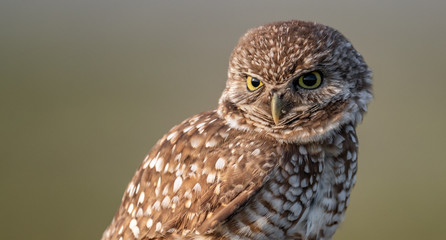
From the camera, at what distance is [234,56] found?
2.09m

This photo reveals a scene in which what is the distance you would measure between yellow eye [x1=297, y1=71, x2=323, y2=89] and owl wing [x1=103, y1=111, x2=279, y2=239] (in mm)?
271

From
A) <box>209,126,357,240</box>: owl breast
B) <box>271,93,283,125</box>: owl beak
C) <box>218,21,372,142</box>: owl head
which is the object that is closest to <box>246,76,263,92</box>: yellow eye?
<box>218,21,372,142</box>: owl head

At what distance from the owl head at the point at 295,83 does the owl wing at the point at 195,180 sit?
0.10 metres

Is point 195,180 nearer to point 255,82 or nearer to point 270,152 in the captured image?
point 270,152

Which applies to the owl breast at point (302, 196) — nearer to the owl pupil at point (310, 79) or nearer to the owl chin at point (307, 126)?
the owl chin at point (307, 126)

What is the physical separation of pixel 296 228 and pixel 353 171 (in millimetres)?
373

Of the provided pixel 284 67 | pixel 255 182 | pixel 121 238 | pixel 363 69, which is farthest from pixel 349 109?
pixel 121 238

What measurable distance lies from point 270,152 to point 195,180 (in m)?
0.32

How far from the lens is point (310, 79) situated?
196 centimetres

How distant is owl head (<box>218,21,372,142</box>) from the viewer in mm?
1923

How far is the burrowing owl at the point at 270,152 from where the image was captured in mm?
1920

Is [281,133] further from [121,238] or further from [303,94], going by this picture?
[121,238]

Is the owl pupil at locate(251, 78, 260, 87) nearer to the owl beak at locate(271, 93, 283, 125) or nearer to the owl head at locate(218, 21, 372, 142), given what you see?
the owl head at locate(218, 21, 372, 142)

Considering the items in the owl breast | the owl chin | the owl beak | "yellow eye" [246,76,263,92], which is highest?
"yellow eye" [246,76,263,92]
